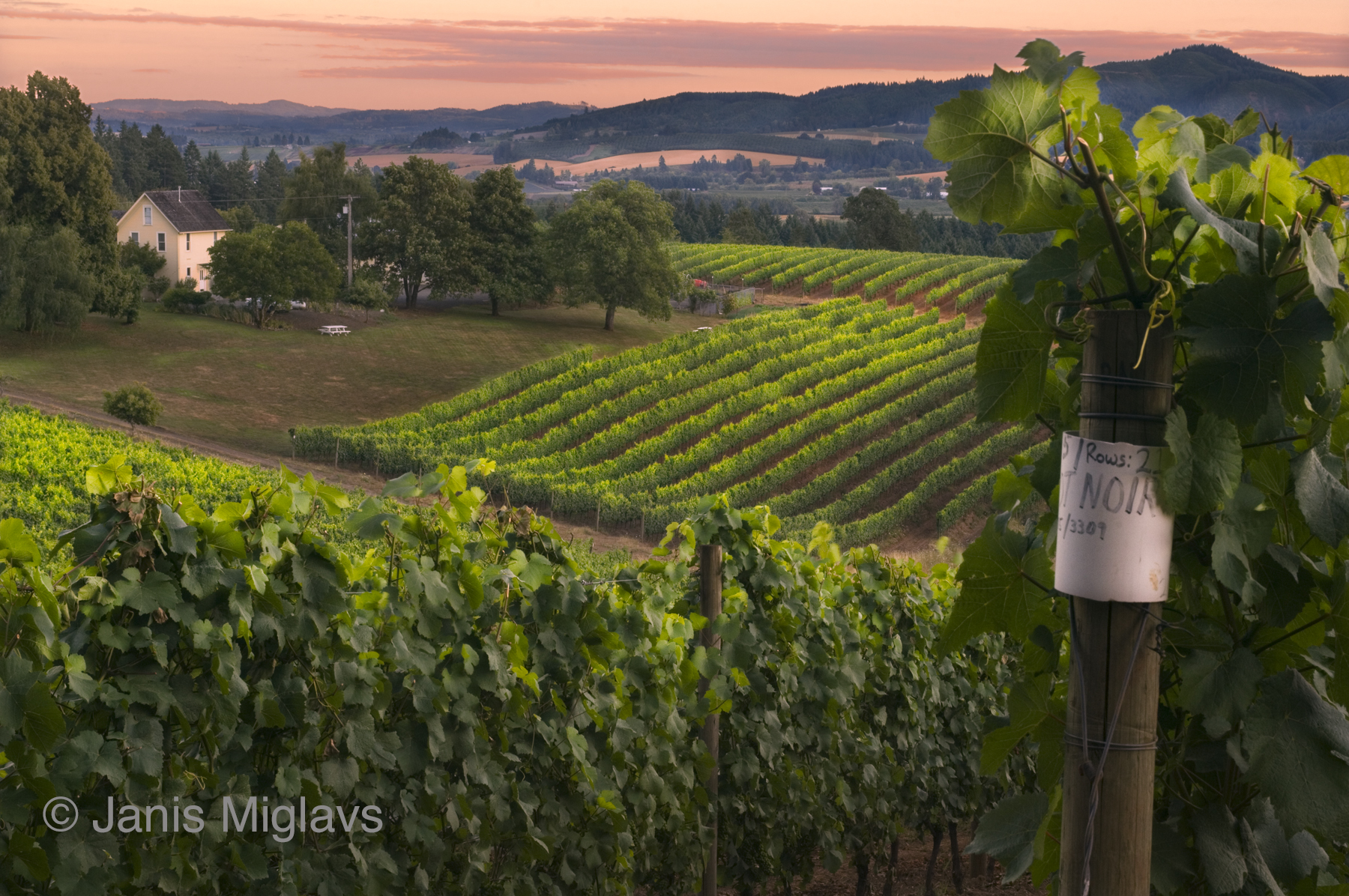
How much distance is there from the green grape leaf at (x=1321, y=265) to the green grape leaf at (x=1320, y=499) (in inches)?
12.8

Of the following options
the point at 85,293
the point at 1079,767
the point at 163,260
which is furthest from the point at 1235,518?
the point at 163,260

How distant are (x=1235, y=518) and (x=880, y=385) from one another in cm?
3366

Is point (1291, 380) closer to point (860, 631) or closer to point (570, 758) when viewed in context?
point (570, 758)

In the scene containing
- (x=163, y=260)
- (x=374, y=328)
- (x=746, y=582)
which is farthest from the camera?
(x=163, y=260)

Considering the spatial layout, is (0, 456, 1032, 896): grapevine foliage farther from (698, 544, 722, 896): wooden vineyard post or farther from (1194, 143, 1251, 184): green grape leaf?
(1194, 143, 1251, 184): green grape leaf

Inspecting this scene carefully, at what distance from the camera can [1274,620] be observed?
1.98m

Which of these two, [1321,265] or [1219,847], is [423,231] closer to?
[1219,847]

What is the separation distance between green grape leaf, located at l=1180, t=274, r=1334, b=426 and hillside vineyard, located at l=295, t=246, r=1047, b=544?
22706 mm

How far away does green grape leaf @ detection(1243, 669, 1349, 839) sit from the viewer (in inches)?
73.0

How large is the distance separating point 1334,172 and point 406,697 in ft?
8.43

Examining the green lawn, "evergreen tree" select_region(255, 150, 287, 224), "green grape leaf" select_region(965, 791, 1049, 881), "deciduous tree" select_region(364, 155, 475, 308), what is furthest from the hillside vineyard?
"evergreen tree" select_region(255, 150, 287, 224)

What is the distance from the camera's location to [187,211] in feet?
196

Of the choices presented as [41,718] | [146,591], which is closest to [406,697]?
[146,591]

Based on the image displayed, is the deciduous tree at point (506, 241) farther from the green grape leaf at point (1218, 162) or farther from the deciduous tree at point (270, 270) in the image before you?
the green grape leaf at point (1218, 162)
